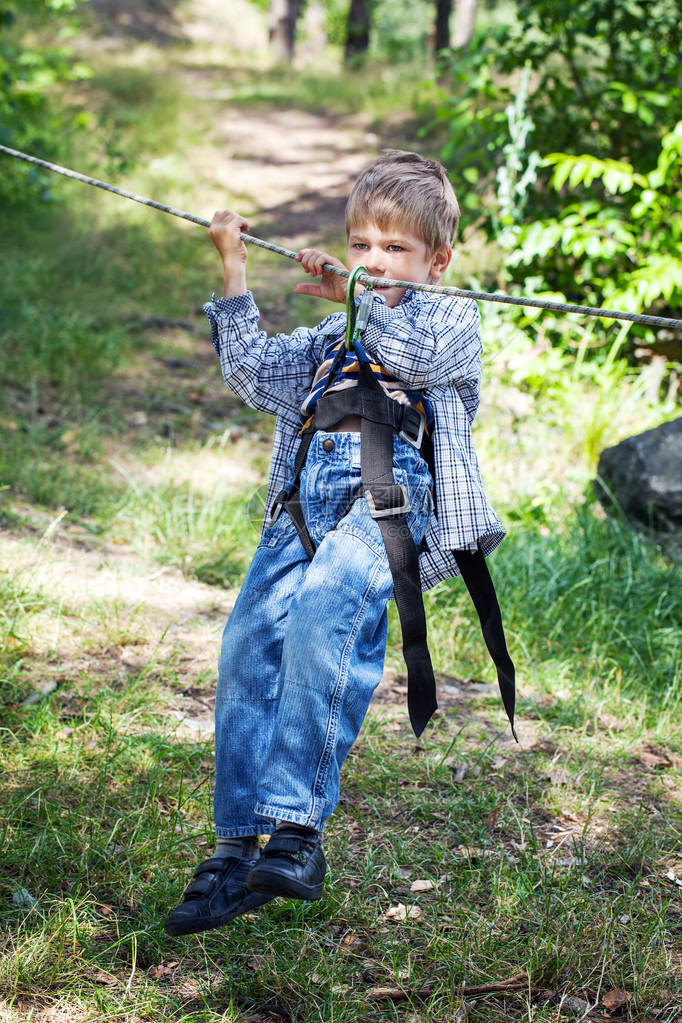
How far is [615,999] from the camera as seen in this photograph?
2021 mm

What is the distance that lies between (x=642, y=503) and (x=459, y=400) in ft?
8.17

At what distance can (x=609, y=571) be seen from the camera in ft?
13.3

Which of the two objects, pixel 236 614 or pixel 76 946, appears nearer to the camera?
pixel 76 946

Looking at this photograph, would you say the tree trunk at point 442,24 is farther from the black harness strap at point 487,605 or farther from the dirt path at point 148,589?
the black harness strap at point 487,605

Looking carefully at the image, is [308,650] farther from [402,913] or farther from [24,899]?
[24,899]

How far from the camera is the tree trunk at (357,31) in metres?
18.9

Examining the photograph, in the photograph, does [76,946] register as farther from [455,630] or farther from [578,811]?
[455,630]

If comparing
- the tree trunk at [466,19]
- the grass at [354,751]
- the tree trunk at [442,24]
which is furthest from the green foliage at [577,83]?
the tree trunk at [442,24]

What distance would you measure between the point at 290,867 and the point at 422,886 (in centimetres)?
76

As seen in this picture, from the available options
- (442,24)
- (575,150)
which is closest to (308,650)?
(575,150)

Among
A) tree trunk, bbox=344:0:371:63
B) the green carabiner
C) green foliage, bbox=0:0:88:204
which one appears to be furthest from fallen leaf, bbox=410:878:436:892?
tree trunk, bbox=344:0:371:63

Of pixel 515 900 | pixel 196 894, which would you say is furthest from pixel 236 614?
pixel 515 900

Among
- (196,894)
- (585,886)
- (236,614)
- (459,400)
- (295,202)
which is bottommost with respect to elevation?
(585,886)

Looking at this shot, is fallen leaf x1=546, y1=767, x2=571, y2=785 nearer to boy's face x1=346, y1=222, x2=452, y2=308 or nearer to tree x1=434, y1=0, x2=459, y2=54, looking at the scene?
boy's face x1=346, y1=222, x2=452, y2=308
